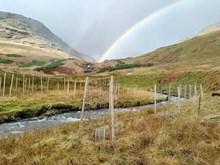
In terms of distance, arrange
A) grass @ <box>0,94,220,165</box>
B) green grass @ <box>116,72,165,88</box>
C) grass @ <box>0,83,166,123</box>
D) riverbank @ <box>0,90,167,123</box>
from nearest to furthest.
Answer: grass @ <box>0,94,220,165</box> < riverbank @ <box>0,90,167,123</box> < grass @ <box>0,83,166,123</box> < green grass @ <box>116,72,165,88</box>

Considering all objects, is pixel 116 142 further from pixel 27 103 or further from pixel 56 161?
pixel 27 103

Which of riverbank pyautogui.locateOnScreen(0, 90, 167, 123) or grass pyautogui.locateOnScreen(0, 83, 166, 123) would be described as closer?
riverbank pyautogui.locateOnScreen(0, 90, 167, 123)

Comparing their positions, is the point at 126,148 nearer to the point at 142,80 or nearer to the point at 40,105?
the point at 40,105

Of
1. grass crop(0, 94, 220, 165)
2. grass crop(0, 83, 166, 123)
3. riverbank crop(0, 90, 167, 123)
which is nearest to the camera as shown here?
grass crop(0, 94, 220, 165)

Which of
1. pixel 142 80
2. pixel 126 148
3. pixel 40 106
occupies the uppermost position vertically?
pixel 142 80

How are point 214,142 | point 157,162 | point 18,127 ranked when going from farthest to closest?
point 18,127, point 214,142, point 157,162

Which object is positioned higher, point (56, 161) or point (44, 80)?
point (44, 80)

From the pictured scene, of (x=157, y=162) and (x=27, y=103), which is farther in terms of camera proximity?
(x=27, y=103)

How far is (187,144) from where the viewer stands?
15070mm

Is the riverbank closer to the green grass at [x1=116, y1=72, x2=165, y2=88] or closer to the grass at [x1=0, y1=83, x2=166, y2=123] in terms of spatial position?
the grass at [x1=0, y1=83, x2=166, y2=123]

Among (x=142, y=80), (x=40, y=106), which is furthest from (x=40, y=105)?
(x=142, y=80)

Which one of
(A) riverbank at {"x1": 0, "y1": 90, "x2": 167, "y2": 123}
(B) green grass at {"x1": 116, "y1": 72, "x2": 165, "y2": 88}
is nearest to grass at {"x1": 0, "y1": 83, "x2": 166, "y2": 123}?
(A) riverbank at {"x1": 0, "y1": 90, "x2": 167, "y2": 123}

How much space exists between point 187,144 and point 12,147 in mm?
8306

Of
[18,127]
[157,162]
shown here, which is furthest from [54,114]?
[157,162]
